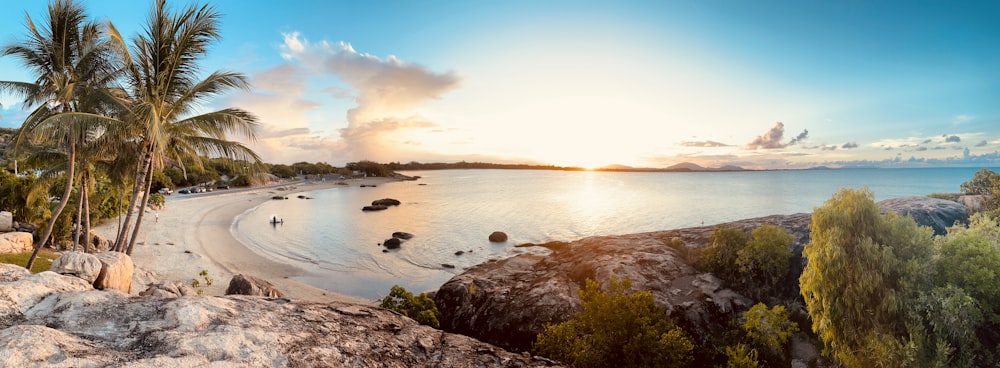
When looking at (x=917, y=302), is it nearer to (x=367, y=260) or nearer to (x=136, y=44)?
(x=136, y=44)

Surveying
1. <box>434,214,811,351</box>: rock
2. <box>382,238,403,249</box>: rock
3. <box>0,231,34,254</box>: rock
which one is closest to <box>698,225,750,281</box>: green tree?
<box>434,214,811,351</box>: rock

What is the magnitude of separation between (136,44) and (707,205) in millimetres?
75363

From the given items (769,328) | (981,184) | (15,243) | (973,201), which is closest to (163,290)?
(15,243)

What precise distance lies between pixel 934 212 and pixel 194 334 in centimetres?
3287

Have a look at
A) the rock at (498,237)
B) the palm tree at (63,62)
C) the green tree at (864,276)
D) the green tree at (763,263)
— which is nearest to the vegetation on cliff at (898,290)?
the green tree at (864,276)

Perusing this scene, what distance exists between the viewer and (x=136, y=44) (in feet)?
48.7

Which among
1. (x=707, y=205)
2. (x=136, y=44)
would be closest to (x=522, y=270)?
(x=136, y=44)

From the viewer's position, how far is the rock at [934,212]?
68.0 feet

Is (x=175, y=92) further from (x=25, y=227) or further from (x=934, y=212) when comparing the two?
(x=934, y=212)

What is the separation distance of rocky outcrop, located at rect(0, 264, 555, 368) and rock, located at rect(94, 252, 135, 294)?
1404 mm

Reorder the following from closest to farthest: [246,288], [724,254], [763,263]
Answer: [246,288] → [763,263] → [724,254]

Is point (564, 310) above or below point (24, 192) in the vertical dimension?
below

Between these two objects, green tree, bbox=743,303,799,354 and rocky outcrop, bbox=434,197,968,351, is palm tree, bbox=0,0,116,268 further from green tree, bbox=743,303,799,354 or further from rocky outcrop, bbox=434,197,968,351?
green tree, bbox=743,303,799,354

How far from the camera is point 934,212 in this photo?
21594 millimetres
